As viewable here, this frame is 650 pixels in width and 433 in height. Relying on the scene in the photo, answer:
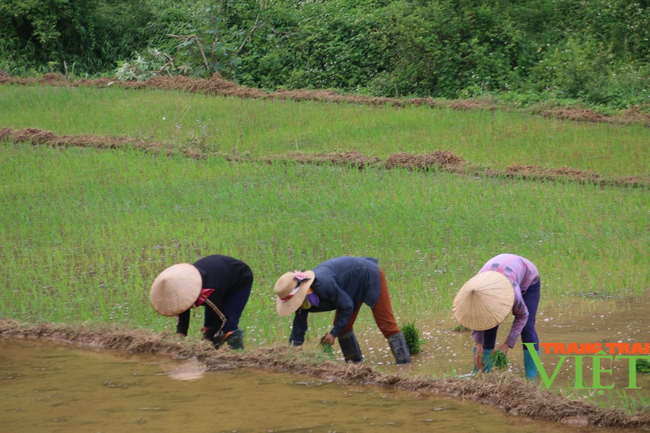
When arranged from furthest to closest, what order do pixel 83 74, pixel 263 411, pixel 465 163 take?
pixel 83 74
pixel 465 163
pixel 263 411

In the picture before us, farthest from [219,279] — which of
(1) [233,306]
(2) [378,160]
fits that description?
(2) [378,160]

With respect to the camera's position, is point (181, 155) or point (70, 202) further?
point (181, 155)

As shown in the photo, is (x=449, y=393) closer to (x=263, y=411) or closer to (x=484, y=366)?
(x=484, y=366)

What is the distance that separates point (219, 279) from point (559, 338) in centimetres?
256

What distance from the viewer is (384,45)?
18.9 meters

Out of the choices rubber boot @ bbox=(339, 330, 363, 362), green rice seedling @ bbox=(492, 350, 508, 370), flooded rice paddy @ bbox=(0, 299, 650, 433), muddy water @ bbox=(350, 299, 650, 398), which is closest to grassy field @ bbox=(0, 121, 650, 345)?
muddy water @ bbox=(350, 299, 650, 398)

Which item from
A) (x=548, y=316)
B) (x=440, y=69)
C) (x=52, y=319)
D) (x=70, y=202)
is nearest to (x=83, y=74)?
(x=440, y=69)

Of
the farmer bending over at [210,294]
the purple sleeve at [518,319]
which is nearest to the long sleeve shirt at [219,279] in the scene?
the farmer bending over at [210,294]

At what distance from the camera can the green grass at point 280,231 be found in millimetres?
7082

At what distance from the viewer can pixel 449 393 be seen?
4965mm

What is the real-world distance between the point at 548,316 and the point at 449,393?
1.83 meters

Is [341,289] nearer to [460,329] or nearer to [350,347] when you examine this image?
[350,347]

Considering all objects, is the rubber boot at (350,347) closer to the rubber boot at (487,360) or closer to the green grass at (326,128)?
the rubber boot at (487,360)

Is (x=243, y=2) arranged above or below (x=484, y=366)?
above
